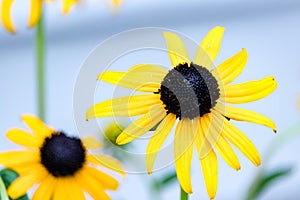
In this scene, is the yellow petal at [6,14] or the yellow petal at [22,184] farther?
the yellow petal at [6,14]

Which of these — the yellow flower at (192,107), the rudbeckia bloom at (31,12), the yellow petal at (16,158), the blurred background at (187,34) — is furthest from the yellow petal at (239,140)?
the blurred background at (187,34)

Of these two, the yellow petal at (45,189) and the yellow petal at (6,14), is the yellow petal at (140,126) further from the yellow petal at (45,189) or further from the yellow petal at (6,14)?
the yellow petal at (6,14)

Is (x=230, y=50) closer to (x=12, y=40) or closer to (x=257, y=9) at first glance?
(x=257, y=9)

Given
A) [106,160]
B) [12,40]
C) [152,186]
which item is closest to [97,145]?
[106,160]

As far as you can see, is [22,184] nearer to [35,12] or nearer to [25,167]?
[25,167]

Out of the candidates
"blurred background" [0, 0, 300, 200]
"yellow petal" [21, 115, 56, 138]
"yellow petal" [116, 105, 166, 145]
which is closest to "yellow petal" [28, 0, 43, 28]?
"yellow petal" [21, 115, 56, 138]

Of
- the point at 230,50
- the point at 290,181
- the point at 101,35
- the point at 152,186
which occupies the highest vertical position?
the point at 101,35
